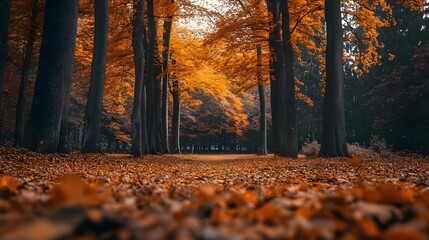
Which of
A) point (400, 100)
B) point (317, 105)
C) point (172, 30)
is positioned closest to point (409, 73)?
point (400, 100)

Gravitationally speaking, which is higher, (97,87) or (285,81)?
(285,81)

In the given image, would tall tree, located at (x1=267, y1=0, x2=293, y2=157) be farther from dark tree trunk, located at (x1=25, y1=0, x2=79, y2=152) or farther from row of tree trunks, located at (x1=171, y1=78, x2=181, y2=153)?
dark tree trunk, located at (x1=25, y1=0, x2=79, y2=152)

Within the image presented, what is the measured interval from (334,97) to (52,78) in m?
8.48

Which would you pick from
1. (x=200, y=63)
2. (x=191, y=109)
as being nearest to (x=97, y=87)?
(x=200, y=63)

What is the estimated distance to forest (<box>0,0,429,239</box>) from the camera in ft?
4.05

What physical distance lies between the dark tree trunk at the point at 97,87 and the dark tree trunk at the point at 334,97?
23.9ft

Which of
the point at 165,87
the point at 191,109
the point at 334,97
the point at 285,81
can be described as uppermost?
the point at 191,109

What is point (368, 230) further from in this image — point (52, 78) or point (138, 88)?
point (138, 88)

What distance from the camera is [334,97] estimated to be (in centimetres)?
1191

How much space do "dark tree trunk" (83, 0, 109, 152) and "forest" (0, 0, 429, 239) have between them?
5 cm

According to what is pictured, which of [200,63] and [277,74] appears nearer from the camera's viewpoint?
[277,74]

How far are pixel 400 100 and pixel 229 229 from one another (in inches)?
972

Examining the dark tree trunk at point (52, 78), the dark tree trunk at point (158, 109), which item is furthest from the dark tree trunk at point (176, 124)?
the dark tree trunk at point (52, 78)

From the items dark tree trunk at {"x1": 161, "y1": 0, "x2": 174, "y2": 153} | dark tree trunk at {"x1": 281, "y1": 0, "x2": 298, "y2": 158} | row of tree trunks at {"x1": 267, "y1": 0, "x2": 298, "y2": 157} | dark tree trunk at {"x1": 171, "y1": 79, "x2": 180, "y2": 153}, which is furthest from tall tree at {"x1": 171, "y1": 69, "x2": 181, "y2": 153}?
dark tree trunk at {"x1": 281, "y1": 0, "x2": 298, "y2": 158}
